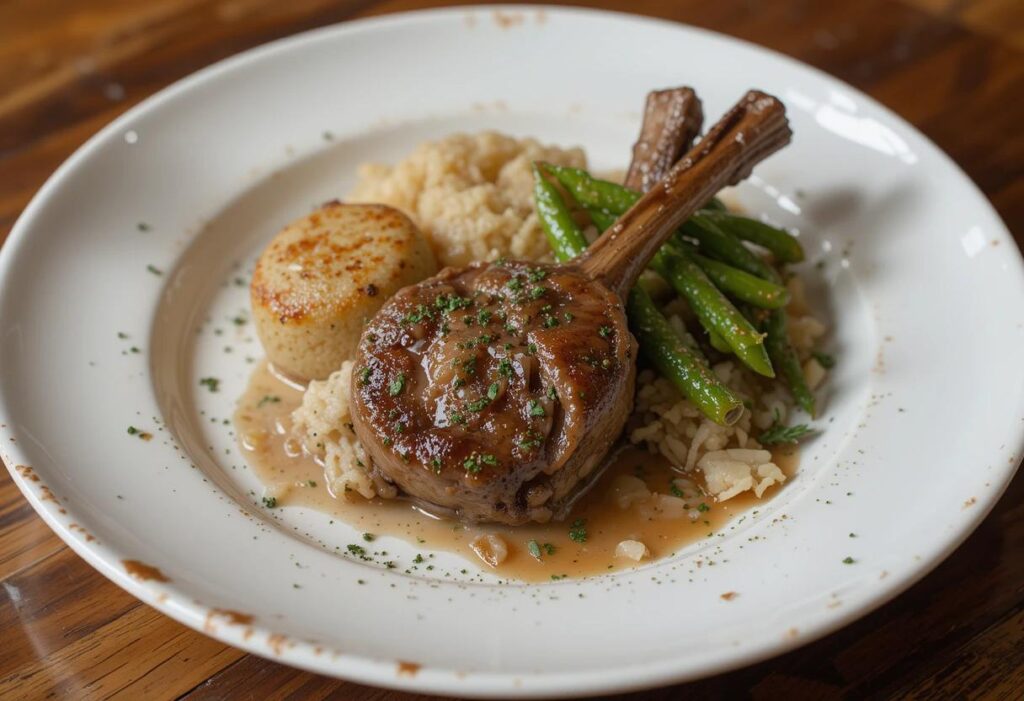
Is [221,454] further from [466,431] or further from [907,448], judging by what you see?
[907,448]

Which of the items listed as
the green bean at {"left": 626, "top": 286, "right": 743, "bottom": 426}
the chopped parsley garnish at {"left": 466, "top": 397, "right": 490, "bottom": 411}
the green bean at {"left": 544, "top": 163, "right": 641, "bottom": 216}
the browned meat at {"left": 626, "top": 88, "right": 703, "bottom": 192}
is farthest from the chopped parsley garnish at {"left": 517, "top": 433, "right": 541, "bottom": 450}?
the browned meat at {"left": 626, "top": 88, "right": 703, "bottom": 192}

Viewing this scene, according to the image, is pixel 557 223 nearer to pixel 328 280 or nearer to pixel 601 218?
pixel 601 218

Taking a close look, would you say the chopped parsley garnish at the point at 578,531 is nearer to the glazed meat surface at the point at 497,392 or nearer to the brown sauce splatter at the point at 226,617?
the glazed meat surface at the point at 497,392

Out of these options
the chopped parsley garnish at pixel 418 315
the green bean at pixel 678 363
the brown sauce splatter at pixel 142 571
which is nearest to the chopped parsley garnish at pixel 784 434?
the green bean at pixel 678 363

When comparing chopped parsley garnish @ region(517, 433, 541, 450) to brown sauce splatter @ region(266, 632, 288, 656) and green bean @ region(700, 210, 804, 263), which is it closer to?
brown sauce splatter @ region(266, 632, 288, 656)

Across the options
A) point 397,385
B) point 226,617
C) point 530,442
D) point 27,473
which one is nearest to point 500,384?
point 530,442

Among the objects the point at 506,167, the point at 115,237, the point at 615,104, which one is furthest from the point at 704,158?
the point at 115,237
